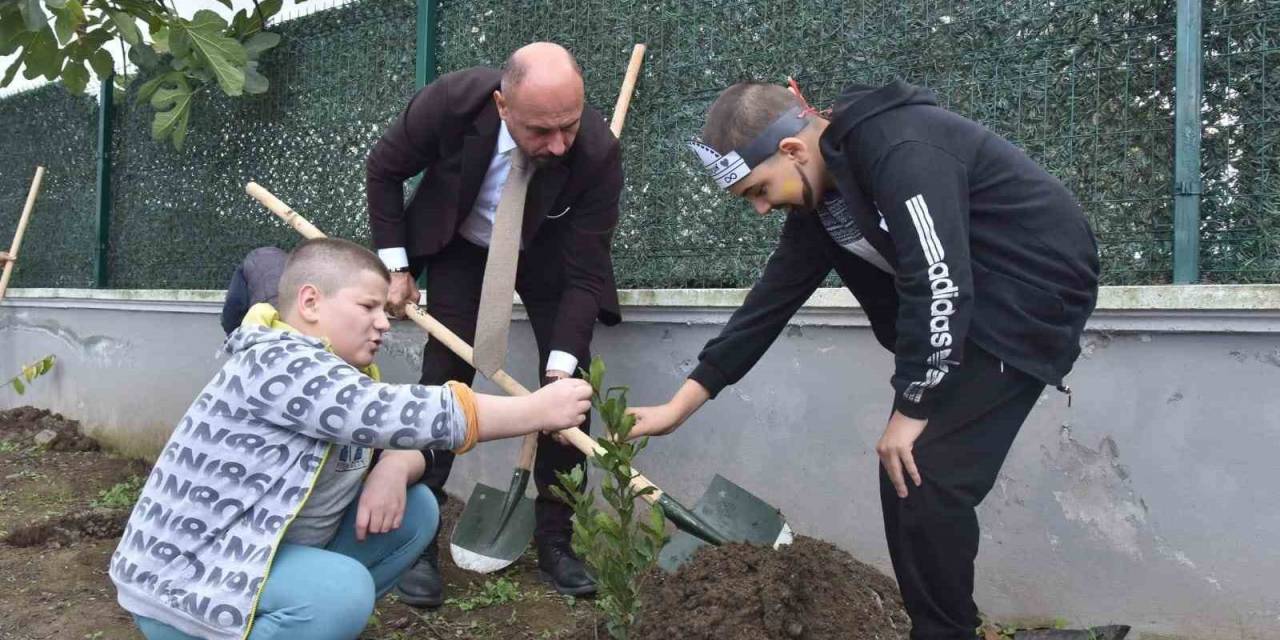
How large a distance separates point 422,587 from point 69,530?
1937mm

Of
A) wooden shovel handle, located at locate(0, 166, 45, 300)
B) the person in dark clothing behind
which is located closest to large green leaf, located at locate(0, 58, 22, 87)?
wooden shovel handle, located at locate(0, 166, 45, 300)

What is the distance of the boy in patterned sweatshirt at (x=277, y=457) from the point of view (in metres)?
2.09

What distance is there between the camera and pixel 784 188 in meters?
2.31

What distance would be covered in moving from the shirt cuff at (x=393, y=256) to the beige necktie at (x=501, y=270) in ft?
1.35

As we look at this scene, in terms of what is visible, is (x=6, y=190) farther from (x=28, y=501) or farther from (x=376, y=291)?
(x=376, y=291)

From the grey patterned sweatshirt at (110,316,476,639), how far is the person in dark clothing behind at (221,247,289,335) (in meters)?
1.97

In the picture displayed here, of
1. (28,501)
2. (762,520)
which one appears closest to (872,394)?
(762,520)

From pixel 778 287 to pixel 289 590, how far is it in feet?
4.69

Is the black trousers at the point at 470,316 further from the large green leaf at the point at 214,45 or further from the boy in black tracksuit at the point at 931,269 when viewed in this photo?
the large green leaf at the point at 214,45

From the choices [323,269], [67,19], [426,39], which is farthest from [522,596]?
[67,19]

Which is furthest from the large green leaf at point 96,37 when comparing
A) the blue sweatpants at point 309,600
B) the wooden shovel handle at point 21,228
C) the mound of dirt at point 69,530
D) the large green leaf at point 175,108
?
the blue sweatpants at point 309,600

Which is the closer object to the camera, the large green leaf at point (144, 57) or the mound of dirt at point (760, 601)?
the mound of dirt at point (760, 601)

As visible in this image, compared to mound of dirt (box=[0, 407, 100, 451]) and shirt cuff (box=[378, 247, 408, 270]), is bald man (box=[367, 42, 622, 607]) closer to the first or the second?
shirt cuff (box=[378, 247, 408, 270])

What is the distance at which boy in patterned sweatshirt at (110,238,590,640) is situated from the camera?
2.09 metres
